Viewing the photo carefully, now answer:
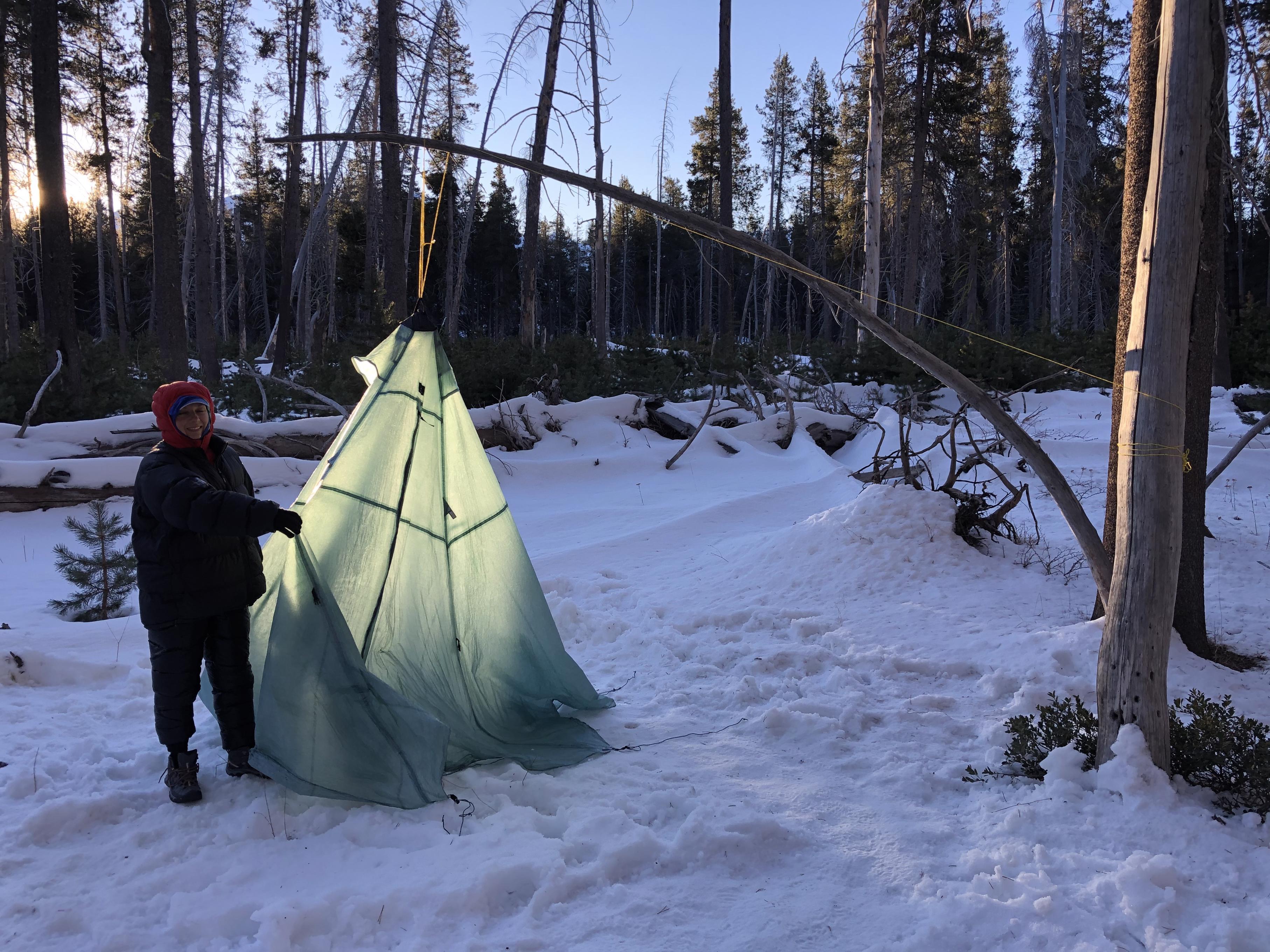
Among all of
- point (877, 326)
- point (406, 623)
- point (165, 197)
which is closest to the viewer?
point (877, 326)

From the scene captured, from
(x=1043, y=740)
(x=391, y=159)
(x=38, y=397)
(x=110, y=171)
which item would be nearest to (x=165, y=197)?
(x=391, y=159)

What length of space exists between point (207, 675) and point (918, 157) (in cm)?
1883

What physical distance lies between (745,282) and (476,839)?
174ft

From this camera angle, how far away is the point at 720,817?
2980 mm

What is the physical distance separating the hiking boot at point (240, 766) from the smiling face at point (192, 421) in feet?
4.41

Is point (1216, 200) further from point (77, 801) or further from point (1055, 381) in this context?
point (1055, 381)

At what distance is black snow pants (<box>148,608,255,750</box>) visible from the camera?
3111 mm

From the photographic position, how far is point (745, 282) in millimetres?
53250

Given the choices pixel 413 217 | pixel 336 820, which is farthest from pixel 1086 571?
pixel 413 217

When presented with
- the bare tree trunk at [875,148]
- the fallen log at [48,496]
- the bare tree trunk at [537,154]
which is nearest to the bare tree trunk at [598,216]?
the bare tree trunk at [537,154]

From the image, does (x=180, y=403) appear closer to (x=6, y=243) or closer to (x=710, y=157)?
(x=6, y=243)

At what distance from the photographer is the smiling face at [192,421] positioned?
3.12m

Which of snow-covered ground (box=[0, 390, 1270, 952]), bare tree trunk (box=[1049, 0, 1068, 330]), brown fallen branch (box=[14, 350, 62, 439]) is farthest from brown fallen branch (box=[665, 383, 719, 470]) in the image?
bare tree trunk (box=[1049, 0, 1068, 330])

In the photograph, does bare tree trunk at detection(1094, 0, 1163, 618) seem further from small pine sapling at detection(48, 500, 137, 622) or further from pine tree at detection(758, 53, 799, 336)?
pine tree at detection(758, 53, 799, 336)
